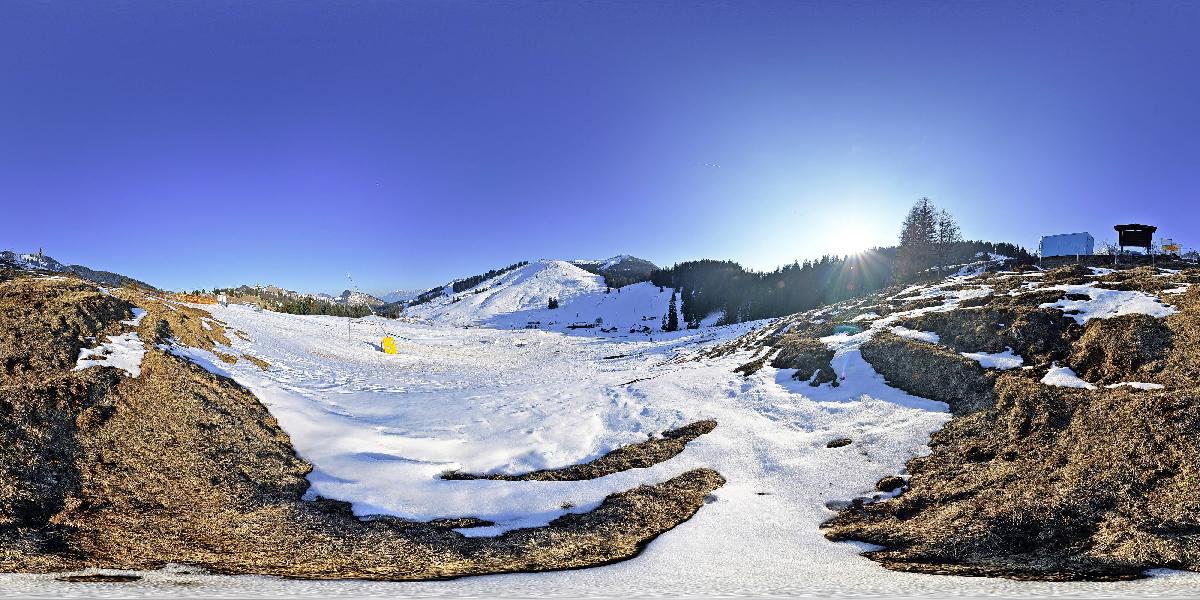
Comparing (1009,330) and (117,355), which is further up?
(117,355)

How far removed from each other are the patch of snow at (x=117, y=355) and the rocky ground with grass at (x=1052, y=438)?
19.0 m

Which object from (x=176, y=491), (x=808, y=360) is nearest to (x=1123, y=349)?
(x=808, y=360)

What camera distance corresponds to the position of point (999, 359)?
54.8ft

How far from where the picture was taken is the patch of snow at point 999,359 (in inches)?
633

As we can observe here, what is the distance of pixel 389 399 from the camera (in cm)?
2364

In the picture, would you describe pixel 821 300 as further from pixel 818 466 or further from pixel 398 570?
pixel 398 570

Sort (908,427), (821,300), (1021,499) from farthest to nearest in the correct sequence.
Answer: (821,300), (908,427), (1021,499)

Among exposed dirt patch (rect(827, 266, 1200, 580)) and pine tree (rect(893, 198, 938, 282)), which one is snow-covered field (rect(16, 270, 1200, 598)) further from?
pine tree (rect(893, 198, 938, 282))

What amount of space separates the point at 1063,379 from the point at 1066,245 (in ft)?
198

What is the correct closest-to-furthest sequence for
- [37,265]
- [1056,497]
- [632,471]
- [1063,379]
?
[1056,497]
[632,471]
[1063,379]
[37,265]

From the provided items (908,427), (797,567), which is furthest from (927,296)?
(797,567)

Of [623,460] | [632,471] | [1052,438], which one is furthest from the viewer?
[623,460]

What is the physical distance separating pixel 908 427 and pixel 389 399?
20.9 m

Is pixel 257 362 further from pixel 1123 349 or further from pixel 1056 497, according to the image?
pixel 1123 349
